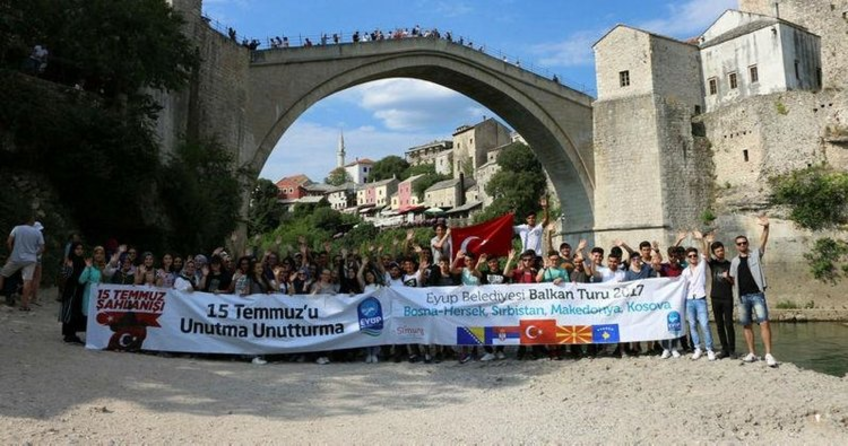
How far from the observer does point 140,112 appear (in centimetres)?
1418

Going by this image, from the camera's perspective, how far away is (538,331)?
304 inches

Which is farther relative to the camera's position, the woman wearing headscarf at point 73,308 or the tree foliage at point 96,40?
the tree foliage at point 96,40

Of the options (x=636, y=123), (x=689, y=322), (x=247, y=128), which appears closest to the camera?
(x=689, y=322)

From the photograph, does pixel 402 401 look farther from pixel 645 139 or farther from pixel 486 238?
pixel 645 139

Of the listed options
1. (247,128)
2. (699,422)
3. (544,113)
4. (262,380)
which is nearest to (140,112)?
(247,128)

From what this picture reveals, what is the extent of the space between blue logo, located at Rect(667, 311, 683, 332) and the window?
23.4 metres

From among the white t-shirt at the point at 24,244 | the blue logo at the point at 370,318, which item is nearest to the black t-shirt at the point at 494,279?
the blue logo at the point at 370,318

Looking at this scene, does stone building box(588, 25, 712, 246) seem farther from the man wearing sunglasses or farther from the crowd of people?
the man wearing sunglasses

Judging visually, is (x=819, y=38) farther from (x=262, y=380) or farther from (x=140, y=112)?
(x=262, y=380)

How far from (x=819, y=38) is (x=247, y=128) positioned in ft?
88.7

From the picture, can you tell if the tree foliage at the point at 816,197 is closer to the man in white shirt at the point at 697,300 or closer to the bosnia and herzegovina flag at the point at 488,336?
the man in white shirt at the point at 697,300

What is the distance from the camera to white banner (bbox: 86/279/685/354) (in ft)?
24.8

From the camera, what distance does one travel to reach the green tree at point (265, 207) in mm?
62869

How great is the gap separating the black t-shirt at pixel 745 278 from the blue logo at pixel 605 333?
1532mm
